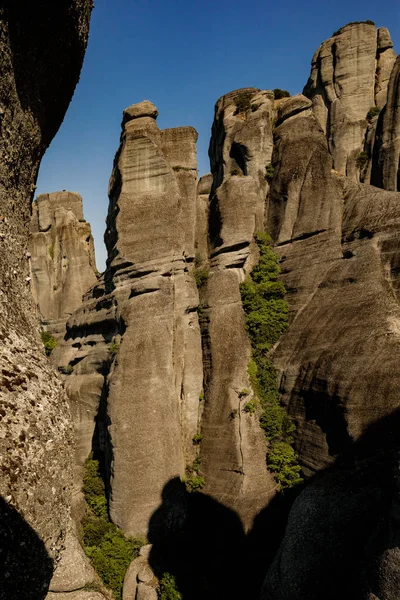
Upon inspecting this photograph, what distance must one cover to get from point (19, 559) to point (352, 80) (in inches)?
1524

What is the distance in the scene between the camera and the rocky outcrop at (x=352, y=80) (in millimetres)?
30656

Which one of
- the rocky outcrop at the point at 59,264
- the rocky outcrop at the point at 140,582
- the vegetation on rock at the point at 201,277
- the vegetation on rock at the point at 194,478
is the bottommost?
the rocky outcrop at the point at 140,582

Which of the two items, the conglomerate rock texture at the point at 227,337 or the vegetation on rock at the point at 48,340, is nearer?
the conglomerate rock texture at the point at 227,337

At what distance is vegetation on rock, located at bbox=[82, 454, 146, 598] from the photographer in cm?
1345

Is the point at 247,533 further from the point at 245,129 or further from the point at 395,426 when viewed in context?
the point at 245,129

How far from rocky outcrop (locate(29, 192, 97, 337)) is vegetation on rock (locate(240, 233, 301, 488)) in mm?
17393

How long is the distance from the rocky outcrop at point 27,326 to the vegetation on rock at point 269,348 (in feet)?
38.9

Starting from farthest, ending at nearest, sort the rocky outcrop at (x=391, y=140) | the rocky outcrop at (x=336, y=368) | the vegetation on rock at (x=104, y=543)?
the rocky outcrop at (x=391, y=140), the vegetation on rock at (x=104, y=543), the rocky outcrop at (x=336, y=368)

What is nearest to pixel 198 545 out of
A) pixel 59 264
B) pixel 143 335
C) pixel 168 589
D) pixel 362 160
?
pixel 168 589

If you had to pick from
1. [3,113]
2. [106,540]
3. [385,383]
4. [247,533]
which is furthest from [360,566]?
[106,540]

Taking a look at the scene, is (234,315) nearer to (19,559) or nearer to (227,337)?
(227,337)

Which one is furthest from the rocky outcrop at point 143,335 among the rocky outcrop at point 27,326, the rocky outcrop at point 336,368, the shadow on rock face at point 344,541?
the rocky outcrop at point 27,326

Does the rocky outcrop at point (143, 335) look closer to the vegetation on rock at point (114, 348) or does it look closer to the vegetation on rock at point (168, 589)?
the vegetation on rock at point (114, 348)

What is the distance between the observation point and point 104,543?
14.1m
